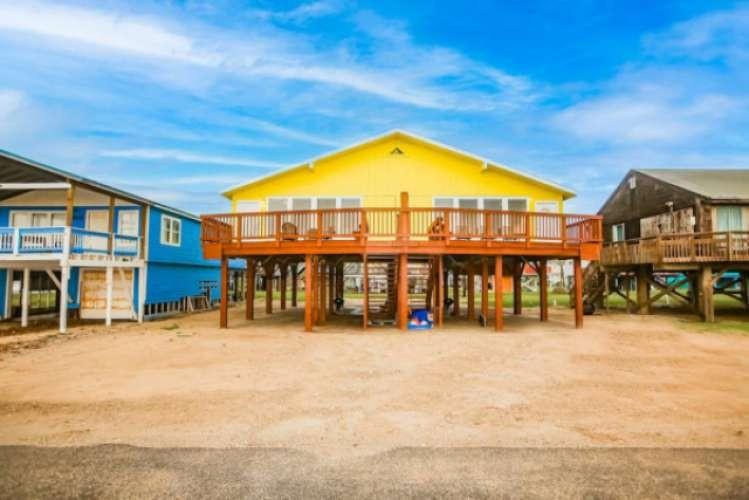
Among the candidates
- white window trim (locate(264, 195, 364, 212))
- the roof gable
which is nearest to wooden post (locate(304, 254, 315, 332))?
white window trim (locate(264, 195, 364, 212))

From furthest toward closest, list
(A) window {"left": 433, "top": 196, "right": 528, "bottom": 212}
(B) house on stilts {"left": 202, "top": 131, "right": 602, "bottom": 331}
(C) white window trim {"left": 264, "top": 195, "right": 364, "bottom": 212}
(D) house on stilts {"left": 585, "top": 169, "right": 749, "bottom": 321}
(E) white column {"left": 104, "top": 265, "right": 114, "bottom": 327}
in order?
(D) house on stilts {"left": 585, "top": 169, "right": 749, "bottom": 321}, (C) white window trim {"left": 264, "top": 195, "right": 364, "bottom": 212}, (A) window {"left": 433, "top": 196, "right": 528, "bottom": 212}, (E) white column {"left": 104, "top": 265, "right": 114, "bottom": 327}, (B) house on stilts {"left": 202, "top": 131, "right": 602, "bottom": 331}

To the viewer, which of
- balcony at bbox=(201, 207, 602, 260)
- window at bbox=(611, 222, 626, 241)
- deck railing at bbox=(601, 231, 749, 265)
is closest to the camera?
balcony at bbox=(201, 207, 602, 260)

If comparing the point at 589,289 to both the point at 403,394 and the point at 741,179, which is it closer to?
the point at 741,179

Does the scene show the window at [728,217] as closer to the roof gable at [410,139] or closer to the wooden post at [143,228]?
the roof gable at [410,139]

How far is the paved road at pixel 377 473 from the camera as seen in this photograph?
4039mm

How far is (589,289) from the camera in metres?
25.2

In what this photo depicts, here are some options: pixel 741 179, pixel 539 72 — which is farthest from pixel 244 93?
pixel 741 179

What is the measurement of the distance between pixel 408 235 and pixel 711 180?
74.6 feet

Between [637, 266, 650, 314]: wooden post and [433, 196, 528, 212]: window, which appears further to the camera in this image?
[637, 266, 650, 314]: wooden post

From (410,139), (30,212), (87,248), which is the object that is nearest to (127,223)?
(87,248)

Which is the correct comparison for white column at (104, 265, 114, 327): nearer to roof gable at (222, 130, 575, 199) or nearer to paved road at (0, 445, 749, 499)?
roof gable at (222, 130, 575, 199)

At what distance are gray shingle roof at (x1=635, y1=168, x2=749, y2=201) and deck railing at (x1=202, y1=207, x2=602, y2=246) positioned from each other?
12.5 meters

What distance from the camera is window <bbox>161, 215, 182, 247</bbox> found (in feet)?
69.6

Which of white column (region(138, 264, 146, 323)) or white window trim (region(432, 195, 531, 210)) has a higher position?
white window trim (region(432, 195, 531, 210))
